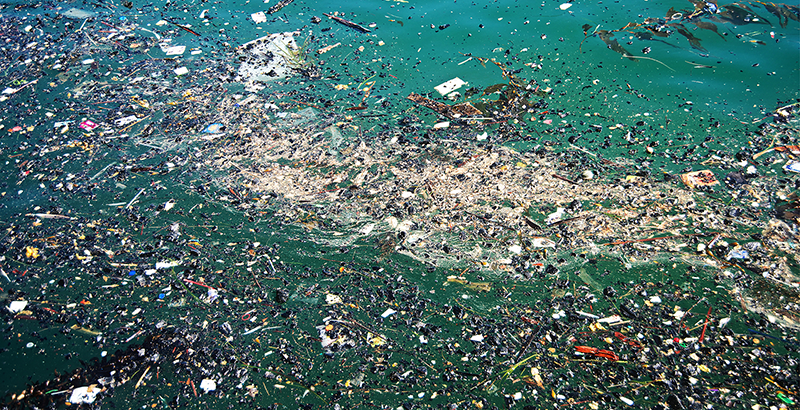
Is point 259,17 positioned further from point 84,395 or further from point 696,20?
point 696,20

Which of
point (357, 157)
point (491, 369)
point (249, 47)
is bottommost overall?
point (491, 369)

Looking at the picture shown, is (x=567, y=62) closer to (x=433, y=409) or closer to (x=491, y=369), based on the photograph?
(x=491, y=369)

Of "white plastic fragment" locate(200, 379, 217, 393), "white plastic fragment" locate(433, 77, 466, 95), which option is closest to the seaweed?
"white plastic fragment" locate(433, 77, 466, 95)

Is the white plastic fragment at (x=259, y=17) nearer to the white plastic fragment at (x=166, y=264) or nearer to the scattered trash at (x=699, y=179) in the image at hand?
the white plastic fragment at (x=166, y=264)

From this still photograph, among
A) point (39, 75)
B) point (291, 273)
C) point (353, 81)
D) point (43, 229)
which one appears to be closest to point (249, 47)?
point (353, 81)

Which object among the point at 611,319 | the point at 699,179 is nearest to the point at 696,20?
the point at 699,179

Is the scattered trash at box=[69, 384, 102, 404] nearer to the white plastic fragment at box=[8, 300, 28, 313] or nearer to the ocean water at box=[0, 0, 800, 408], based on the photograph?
the ocean water at box=[0, 0, 800, 408]

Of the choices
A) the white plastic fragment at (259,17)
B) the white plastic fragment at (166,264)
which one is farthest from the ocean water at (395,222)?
the white plastic fragment at (259,17)
